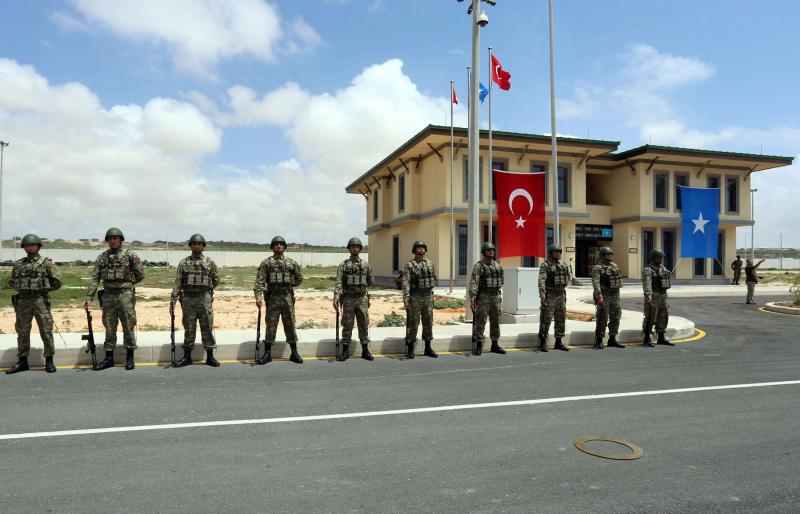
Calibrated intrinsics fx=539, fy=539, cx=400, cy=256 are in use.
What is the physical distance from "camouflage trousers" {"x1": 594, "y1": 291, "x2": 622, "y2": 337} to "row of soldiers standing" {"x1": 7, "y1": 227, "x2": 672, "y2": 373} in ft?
0.06

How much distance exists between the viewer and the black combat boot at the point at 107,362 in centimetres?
765

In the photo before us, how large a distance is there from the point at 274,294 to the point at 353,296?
49.3 inches

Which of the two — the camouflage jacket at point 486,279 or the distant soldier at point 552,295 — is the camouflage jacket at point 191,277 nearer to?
the camouflage jacket at point 486,279

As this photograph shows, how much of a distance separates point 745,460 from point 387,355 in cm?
575

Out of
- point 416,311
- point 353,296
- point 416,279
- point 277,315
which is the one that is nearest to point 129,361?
point 277,315

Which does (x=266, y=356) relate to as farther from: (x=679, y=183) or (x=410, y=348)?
(x=679, y=183)

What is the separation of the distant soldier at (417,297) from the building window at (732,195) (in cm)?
3063

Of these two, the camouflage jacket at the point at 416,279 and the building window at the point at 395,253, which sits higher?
the building window at the point at 395,253

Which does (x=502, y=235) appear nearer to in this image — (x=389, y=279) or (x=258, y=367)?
(x=258, y=367)

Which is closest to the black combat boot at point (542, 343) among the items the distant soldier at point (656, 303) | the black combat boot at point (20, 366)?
the distant soldier at point (656, 303)

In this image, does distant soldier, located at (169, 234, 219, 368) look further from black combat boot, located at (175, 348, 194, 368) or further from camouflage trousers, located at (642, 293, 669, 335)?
camouflage trousers, located at (642, 293, 669, 335)

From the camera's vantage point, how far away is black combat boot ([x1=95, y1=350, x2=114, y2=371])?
765 centimetres

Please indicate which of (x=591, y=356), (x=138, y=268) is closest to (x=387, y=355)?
(x=591, y=356)

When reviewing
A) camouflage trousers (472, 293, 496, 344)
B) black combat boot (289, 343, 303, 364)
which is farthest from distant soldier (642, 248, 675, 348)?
black combat boot (289, 343, 303, 364)
